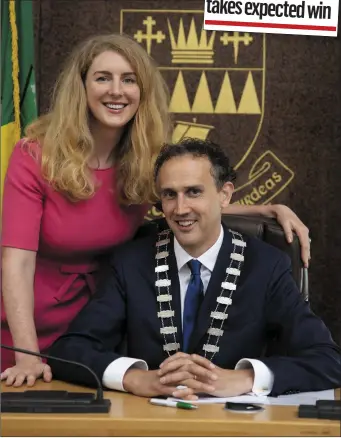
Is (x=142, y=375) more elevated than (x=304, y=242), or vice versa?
(x=304, y=242)

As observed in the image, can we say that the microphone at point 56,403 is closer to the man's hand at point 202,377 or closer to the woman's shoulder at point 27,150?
the man's hand at point 202,377

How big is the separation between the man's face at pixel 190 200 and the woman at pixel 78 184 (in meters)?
0.21

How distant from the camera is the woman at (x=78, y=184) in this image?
2.44 metres

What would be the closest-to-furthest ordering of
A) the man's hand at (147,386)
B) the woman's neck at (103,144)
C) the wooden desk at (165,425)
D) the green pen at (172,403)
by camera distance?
1. the wooden desk at (165,425)
2. the green pen at (172,403)
3. the man's hand at (147,386)
4. the woman's neck at (103,144)

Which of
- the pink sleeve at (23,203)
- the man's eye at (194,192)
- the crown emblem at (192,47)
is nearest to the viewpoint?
the man's eye at (194,192)

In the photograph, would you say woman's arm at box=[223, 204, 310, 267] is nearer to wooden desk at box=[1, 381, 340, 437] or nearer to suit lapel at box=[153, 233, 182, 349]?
suit lapel at box=[153, 233, 182, 349]

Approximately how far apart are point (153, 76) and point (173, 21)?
5.12 feet

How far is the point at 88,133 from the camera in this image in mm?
2490

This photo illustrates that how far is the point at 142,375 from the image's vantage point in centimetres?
201

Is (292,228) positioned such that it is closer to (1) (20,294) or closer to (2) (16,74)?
(1) (20,294)

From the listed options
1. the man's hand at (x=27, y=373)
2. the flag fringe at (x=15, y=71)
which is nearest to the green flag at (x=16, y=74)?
the flag fringe at (x=15, y=71)

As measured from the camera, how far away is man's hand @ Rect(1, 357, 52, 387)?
6.81ft

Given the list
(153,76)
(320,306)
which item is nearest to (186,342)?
(153,76)

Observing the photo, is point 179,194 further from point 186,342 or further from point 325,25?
point 325,25
